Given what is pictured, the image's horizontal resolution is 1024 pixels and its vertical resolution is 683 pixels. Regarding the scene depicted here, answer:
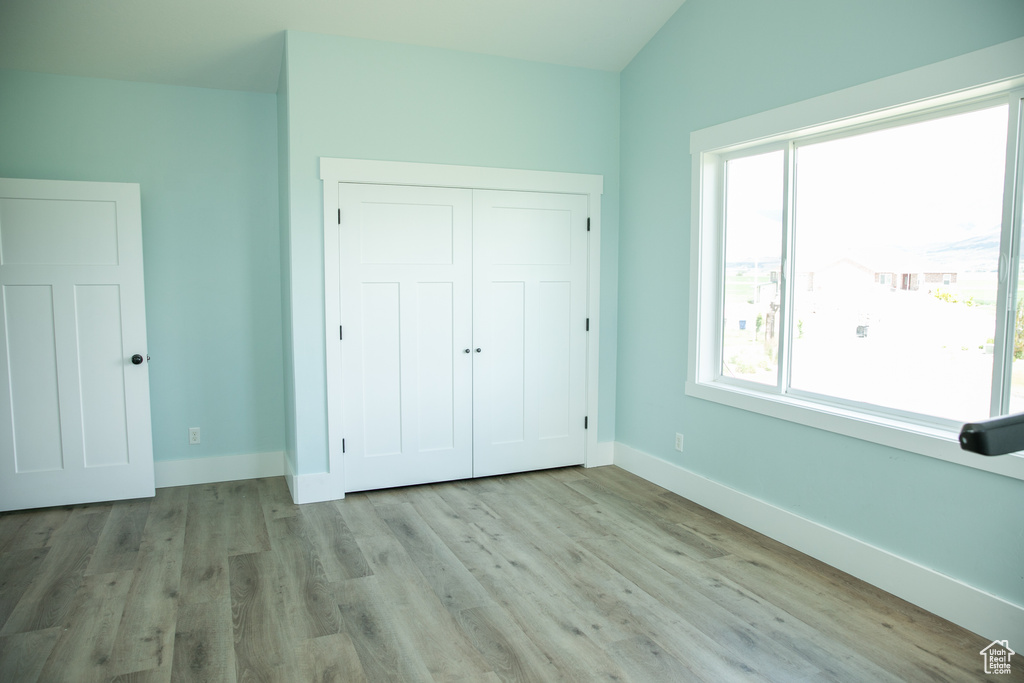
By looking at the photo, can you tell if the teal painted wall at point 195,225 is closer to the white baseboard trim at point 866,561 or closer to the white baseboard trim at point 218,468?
the white baseboard trim at point 218,468

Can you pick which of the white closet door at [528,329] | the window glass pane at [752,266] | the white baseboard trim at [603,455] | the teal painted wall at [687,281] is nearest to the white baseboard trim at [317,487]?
the white closet door at [528,329]

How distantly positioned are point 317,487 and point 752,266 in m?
2.86

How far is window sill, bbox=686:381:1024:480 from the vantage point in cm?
237

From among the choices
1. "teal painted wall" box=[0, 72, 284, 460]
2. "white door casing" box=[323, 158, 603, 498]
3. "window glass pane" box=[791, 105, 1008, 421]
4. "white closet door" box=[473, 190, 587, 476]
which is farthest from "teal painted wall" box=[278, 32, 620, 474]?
"window glass pane" box=[791, 105, 1008, 421]

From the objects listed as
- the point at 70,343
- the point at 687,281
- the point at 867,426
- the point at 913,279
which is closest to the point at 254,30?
the point at 70,343

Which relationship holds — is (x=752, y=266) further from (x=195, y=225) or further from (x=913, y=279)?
(x=195, y=225)

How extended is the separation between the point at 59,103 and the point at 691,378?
4163 millimetres

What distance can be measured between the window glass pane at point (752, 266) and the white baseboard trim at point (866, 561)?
2.28 feet

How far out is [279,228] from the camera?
4305mm

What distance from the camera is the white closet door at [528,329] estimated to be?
421 cm

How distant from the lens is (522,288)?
430 cm

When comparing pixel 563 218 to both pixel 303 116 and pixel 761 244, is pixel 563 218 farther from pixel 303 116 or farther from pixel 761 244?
pixel 303 116

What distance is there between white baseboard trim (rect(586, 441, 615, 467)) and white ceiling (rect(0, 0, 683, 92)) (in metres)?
2.68

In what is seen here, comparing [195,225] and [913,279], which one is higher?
[195,225]
